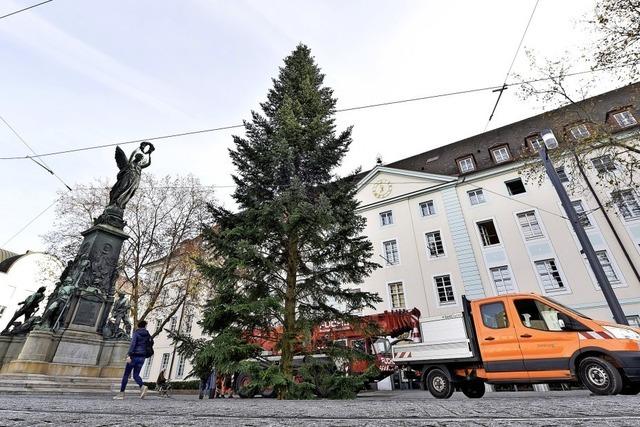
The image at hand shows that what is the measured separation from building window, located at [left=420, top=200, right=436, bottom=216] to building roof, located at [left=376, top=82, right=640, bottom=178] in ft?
11.8

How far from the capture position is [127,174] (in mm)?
12227

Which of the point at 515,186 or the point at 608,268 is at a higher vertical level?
the point at 515,186

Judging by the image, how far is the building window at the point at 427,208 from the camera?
24173 millimetres

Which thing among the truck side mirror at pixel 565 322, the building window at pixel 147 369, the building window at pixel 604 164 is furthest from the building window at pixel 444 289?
the building window at pixel 147 369

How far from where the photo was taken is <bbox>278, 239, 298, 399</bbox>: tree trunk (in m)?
6.93

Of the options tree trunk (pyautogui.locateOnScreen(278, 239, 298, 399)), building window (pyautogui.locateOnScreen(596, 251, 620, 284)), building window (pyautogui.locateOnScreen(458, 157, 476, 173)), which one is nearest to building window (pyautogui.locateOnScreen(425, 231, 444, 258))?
building window (pyautogui.locateOnScreen(458, 157, 476, 173))

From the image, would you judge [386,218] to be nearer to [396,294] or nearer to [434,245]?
[434,245]

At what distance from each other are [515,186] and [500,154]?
338cm

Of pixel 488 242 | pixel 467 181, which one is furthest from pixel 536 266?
pixel 467 181

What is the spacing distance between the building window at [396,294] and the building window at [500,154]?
42.1ft

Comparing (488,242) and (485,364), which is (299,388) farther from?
(488,242)

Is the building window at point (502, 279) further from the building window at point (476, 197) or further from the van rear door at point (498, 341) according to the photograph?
the van rear door at point (498, 341)

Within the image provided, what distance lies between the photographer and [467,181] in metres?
23.7

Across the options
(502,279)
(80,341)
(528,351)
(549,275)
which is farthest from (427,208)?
(80,341)
